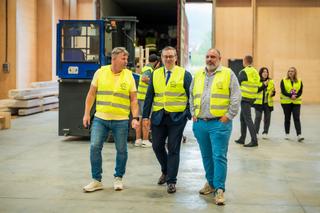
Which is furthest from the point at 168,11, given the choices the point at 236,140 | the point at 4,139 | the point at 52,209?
the point at 52,209

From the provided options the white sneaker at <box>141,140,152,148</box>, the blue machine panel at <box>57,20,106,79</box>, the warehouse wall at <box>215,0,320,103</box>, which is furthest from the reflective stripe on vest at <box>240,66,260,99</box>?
the warehouse wall at <box>215,0,320,103</box>

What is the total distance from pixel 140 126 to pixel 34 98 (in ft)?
24.6

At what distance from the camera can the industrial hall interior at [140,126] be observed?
5734 millimetres

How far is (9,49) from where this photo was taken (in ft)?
57.4

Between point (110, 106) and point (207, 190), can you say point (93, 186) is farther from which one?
point (207, 190)

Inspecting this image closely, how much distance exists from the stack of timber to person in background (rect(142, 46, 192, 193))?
10160mm

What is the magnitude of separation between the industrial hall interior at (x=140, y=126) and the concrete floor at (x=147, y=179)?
21 millimetres

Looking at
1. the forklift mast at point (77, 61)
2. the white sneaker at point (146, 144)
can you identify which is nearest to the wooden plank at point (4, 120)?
the forklift mast at point (77, 61)

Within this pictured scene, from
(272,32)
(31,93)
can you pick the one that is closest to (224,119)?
(31,93)

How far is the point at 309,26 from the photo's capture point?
2391 centimetres

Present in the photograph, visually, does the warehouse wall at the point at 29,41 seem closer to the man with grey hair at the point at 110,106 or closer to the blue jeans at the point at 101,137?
the man with grey hair at the point at 110,106

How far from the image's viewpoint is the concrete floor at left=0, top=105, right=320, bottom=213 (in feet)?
18.5

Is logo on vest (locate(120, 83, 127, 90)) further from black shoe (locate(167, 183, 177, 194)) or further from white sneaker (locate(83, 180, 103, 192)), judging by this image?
black shoe (locate(167, 183, 177, 194))

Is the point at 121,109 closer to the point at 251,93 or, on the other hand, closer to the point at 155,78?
the point at 155,78
